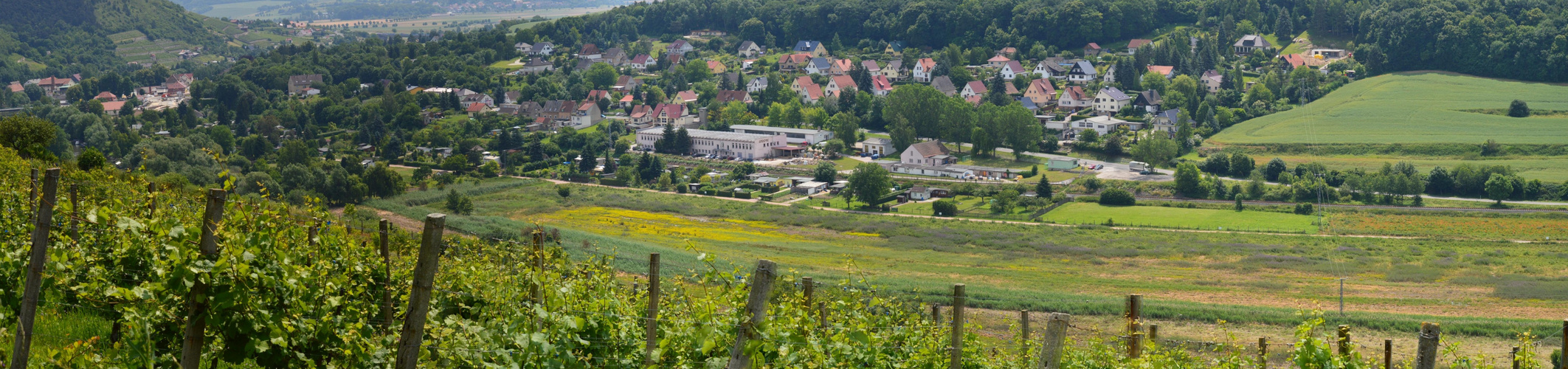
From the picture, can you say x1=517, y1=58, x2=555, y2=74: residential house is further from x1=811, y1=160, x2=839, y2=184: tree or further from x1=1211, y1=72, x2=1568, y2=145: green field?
x1=1211, y1=72, x2=1568, y2=145: green field

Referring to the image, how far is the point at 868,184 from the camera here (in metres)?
34.0

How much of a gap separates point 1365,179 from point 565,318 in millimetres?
34399

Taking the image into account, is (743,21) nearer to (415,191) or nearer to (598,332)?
(415,191)

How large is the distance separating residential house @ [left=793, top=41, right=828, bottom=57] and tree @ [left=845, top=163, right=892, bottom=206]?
3918 cm

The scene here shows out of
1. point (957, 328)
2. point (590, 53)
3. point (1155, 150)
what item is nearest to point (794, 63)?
point (590, 53)

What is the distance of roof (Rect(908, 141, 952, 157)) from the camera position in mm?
41447

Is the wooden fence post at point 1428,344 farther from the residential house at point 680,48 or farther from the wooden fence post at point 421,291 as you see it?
the residential house at point 680,48

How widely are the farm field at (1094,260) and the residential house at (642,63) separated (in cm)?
3835

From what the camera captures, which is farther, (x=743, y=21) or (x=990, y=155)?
(x=743, y=21)

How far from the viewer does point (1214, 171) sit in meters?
37.9

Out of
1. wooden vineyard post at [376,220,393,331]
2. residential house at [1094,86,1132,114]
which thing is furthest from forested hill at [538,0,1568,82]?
wooden vineyard post at [376,220,393,331]

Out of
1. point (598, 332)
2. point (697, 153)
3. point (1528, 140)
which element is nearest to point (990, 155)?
point (697, 153)

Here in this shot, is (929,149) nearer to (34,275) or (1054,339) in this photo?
(1054,339)

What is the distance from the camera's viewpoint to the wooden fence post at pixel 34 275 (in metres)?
4.38
